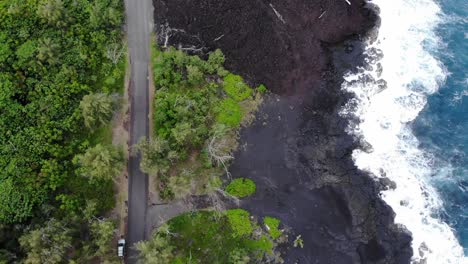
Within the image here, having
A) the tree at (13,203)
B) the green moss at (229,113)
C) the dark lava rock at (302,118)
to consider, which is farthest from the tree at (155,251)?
the green moss at (229,113)

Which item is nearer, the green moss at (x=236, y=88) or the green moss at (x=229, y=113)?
the green moss at (x=229, y=113)

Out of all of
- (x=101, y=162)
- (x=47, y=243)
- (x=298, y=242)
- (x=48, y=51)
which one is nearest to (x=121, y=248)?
(x=47, y=243)

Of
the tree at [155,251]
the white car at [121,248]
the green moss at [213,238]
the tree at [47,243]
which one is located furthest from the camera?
the green moss at [213,238]

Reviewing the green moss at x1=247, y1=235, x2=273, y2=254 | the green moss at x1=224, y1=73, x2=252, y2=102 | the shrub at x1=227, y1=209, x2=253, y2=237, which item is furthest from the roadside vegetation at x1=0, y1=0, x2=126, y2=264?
the green moss at x1=247, y1=235, x2=273, y2=254

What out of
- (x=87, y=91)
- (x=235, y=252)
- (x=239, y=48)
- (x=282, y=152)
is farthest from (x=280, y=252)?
(x=87, y=91)

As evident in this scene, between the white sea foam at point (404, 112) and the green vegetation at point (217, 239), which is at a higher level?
the white sea foam at point (404, 112)

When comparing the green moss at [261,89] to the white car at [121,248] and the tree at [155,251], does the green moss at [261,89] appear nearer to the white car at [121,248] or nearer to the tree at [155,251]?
the tree at [155,251]

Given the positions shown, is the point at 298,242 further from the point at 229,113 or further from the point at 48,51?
the point at 48,51
